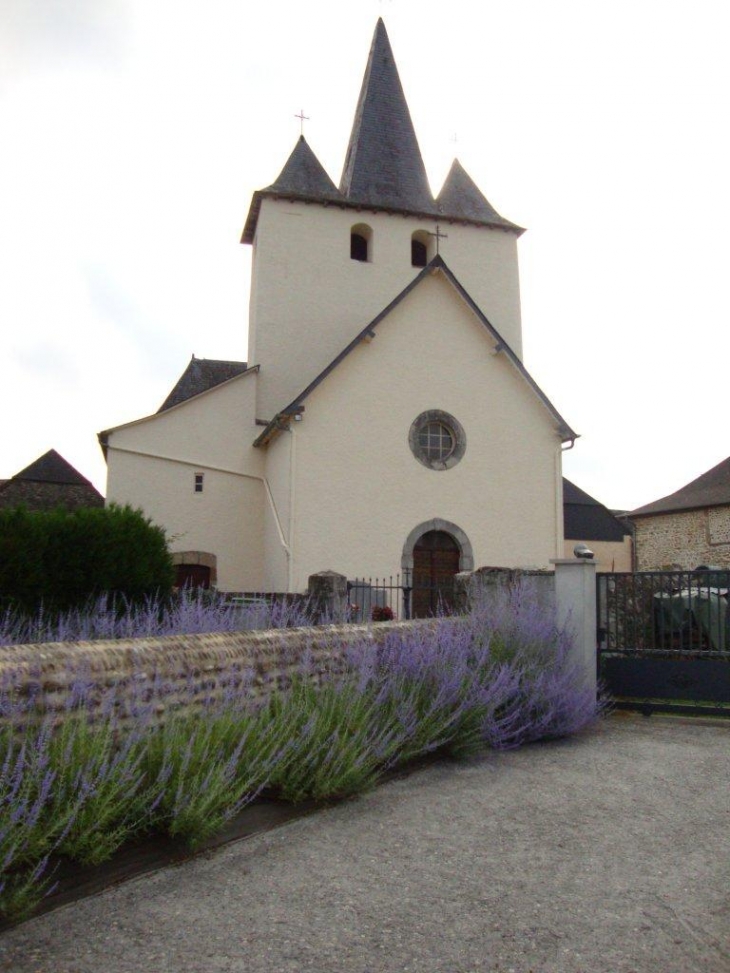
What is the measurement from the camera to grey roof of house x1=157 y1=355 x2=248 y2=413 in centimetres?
2300

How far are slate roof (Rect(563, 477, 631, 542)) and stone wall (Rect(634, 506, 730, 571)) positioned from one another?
0.94 metres

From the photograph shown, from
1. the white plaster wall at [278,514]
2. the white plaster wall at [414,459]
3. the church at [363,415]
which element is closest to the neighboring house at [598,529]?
the church at [363,415]

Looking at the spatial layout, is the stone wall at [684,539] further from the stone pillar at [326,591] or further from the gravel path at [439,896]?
the gravel path at [439,896]

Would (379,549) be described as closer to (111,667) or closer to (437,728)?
(437,728)

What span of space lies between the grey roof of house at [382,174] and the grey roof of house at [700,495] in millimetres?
13755

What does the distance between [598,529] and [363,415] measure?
21458 millimetres

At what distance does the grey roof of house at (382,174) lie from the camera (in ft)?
69.7

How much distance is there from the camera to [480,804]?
14.9 ft

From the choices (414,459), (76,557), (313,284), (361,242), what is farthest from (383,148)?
(76,557)

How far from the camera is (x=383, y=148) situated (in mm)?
23141

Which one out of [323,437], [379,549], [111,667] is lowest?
[111,667]

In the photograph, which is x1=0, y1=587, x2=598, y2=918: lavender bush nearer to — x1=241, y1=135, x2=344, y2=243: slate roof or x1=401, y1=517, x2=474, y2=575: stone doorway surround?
x1=401, y1=517, x2=474, y2=575: stone doorway surround

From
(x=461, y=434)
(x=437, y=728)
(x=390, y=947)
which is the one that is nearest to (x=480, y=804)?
(x=437, y=728)

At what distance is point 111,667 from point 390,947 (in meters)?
2.00
